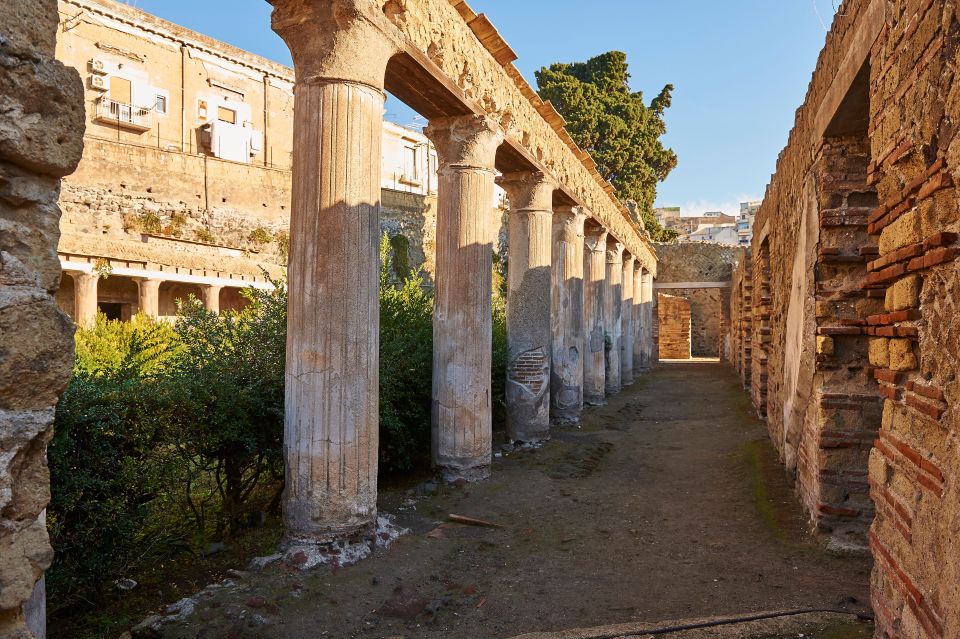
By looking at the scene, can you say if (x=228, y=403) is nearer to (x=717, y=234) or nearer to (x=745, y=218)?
(x=717, y=234)

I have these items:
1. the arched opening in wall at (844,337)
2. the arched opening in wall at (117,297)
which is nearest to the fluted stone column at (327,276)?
the arched opening in wall at (844,337)

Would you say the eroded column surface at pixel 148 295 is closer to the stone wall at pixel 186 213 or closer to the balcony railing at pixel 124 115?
the stone wall at pixel 186 213

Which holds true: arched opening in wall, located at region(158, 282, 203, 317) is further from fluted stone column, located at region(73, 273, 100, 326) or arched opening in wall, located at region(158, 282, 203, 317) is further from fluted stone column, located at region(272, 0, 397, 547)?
fluted stone column, located at region(272, 0, 397, 547)

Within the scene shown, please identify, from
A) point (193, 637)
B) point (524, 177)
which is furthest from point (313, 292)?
point (524, 177)

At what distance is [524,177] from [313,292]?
16.6ft

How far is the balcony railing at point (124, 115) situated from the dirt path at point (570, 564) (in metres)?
25.2

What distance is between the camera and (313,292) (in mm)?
4363

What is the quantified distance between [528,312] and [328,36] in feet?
16.6

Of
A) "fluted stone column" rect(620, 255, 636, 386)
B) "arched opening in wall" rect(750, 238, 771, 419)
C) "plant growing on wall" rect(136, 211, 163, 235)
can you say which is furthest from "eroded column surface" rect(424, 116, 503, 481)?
"plant growing on wall" rect(136, 211, 163, 235)

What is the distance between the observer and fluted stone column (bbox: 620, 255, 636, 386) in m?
17.5

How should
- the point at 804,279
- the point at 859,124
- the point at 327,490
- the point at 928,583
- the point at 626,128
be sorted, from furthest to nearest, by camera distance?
the point at 626,128 < the point at 804,279 < the point at 859,124 < the point at 327,490 < the point at 928,583

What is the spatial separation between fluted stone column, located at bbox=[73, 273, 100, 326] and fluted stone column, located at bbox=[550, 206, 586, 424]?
15348 mm

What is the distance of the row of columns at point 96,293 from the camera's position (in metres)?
19.5

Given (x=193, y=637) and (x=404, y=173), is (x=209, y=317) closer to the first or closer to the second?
(x=193, y=637)
